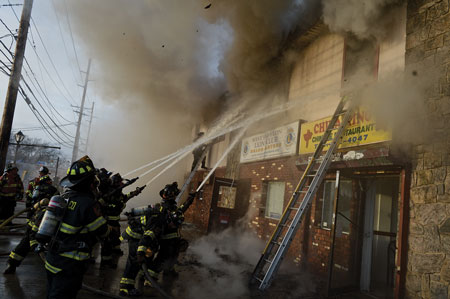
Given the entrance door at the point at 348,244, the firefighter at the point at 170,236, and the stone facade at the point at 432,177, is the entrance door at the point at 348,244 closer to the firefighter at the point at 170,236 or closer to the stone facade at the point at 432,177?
the stone facade at the point at 432,177

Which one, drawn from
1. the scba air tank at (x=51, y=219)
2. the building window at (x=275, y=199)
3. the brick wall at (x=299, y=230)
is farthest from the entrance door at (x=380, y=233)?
the scba air tank at (x=51, y=219)

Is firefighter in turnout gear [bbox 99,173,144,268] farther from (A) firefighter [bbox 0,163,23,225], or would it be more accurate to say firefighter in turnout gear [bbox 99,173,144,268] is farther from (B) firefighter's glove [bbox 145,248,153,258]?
(A) firefighter [bbox 0,163,23,225]

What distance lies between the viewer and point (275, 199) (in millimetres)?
8203

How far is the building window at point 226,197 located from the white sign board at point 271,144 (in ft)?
3.79

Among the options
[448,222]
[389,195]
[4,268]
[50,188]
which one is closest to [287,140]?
[389,195]

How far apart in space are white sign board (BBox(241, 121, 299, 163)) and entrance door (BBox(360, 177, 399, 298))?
2198mm

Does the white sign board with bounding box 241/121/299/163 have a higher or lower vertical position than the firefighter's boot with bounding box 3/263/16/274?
higher

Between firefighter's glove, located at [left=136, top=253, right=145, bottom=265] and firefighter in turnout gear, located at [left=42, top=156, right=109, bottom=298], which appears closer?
firefighter in turnout gear, located at [left=42, top=156, right=109, bottom=298]

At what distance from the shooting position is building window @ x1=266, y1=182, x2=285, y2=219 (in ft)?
26.1

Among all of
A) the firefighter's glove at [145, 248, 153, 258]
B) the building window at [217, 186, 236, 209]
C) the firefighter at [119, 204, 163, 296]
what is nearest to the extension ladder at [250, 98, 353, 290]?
the firefighter's glove at [145, 248, 153, 258]

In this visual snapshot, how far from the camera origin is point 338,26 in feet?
21.8

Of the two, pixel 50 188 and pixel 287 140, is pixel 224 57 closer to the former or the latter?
pixel 287 140

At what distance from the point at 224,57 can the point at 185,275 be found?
7.72 m

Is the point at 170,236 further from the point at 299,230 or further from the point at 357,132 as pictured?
the point at 357,132
